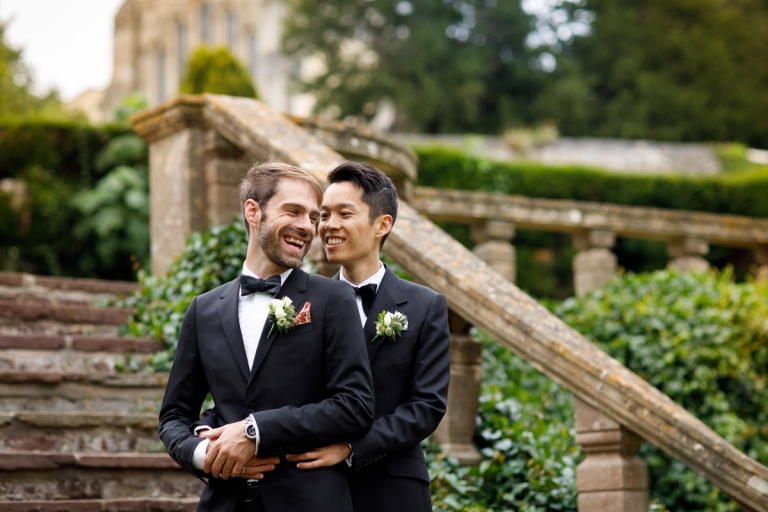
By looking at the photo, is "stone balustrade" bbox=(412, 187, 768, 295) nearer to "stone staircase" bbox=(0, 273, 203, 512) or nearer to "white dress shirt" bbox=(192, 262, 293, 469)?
"stone staircase" bbox=(0, 273, 203, 512)

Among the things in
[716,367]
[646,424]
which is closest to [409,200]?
[716,367]

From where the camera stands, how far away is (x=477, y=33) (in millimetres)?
27812

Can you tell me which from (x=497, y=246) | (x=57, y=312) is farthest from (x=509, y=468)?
(x=497, y=246)

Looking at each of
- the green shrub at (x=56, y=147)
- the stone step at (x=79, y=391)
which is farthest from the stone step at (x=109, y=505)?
the green shrub at (x=56, y=147)

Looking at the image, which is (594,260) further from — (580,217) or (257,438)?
(257,438)

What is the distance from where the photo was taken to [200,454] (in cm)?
242

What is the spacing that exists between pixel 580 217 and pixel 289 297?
7.21 m

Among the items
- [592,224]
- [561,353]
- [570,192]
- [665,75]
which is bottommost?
[561,353]

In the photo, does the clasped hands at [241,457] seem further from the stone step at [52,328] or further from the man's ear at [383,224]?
the stone step at [52,328]

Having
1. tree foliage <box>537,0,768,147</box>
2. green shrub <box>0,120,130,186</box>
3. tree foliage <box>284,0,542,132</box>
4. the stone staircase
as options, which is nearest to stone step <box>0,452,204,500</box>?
the stone staircase

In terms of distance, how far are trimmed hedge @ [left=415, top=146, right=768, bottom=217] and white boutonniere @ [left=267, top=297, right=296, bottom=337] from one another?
11.7 metres

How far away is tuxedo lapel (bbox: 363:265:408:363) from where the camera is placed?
2734 millimetres

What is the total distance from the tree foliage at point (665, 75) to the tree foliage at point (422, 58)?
5.64ft

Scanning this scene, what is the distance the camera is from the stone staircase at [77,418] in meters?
3.94
